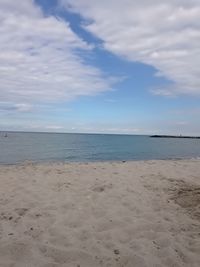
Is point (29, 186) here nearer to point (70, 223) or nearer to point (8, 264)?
point (70, 223)

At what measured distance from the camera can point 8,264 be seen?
3879 millimetres

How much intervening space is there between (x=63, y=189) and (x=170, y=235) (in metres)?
3.80

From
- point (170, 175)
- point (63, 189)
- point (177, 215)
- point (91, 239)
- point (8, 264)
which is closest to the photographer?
point (8, 264)

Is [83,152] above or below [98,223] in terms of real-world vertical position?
below

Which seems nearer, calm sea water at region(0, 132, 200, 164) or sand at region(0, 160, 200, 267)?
sand at region(0, 160, 200, 267)

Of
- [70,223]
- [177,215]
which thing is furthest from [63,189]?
[177,215]

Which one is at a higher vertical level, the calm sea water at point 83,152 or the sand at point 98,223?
the sand at point 98,223

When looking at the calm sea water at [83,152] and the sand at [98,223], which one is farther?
the calm sea water at [83,152]

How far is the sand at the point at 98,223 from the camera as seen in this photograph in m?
4.16

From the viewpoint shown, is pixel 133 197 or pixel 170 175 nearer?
pixel 133 197

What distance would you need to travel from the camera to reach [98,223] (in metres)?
5.42

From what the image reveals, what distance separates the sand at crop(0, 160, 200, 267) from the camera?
13.6 ft

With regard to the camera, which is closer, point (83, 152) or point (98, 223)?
point (98, 223)

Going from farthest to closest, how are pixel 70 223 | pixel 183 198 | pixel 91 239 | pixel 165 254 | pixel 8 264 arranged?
pixel 183 198 → pixel 70 223 → pixel 91 239 → pixel 165 254 → pixel 8 264
